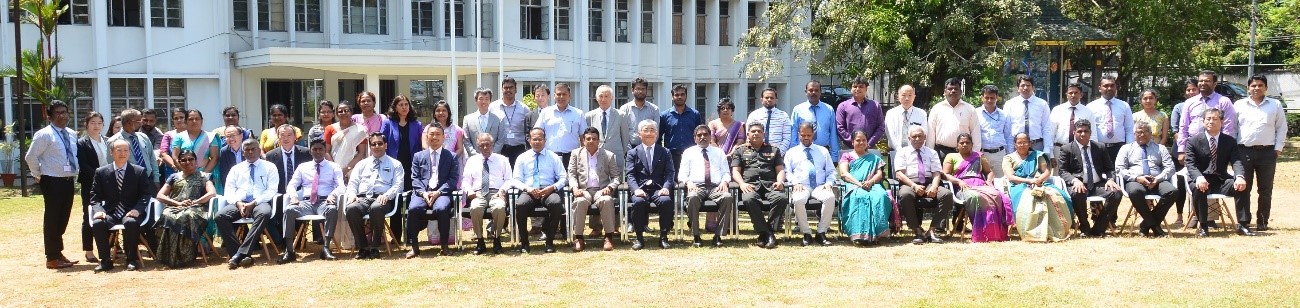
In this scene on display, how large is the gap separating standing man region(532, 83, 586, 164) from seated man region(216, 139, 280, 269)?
7.90 ft

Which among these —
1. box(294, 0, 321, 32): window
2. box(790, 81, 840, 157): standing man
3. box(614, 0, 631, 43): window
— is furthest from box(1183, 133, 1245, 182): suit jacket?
box(614, 0, 631, 43): window

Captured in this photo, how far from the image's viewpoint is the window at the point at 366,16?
82.0ft

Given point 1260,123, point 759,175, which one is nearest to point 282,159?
point 759,175

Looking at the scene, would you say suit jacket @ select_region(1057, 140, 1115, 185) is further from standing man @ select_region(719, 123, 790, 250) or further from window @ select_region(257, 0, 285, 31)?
window @ select_region(257, 0, 285, 31)

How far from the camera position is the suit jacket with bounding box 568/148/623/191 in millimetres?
9477

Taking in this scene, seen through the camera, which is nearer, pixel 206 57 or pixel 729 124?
pixel 729 124

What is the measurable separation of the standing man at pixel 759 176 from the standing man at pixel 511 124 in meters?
2.00

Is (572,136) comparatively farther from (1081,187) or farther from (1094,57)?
(1094,57)

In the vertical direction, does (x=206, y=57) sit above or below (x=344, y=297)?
above

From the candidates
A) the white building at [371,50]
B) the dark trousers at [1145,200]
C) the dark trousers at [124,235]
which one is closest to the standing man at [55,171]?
the dark trousers at [124,235]

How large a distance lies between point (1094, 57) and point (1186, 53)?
5.49 ft

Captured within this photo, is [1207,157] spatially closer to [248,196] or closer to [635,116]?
[635,116]

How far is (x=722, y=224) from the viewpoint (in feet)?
30.9

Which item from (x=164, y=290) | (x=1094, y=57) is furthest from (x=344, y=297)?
(x=1094, y=57)
